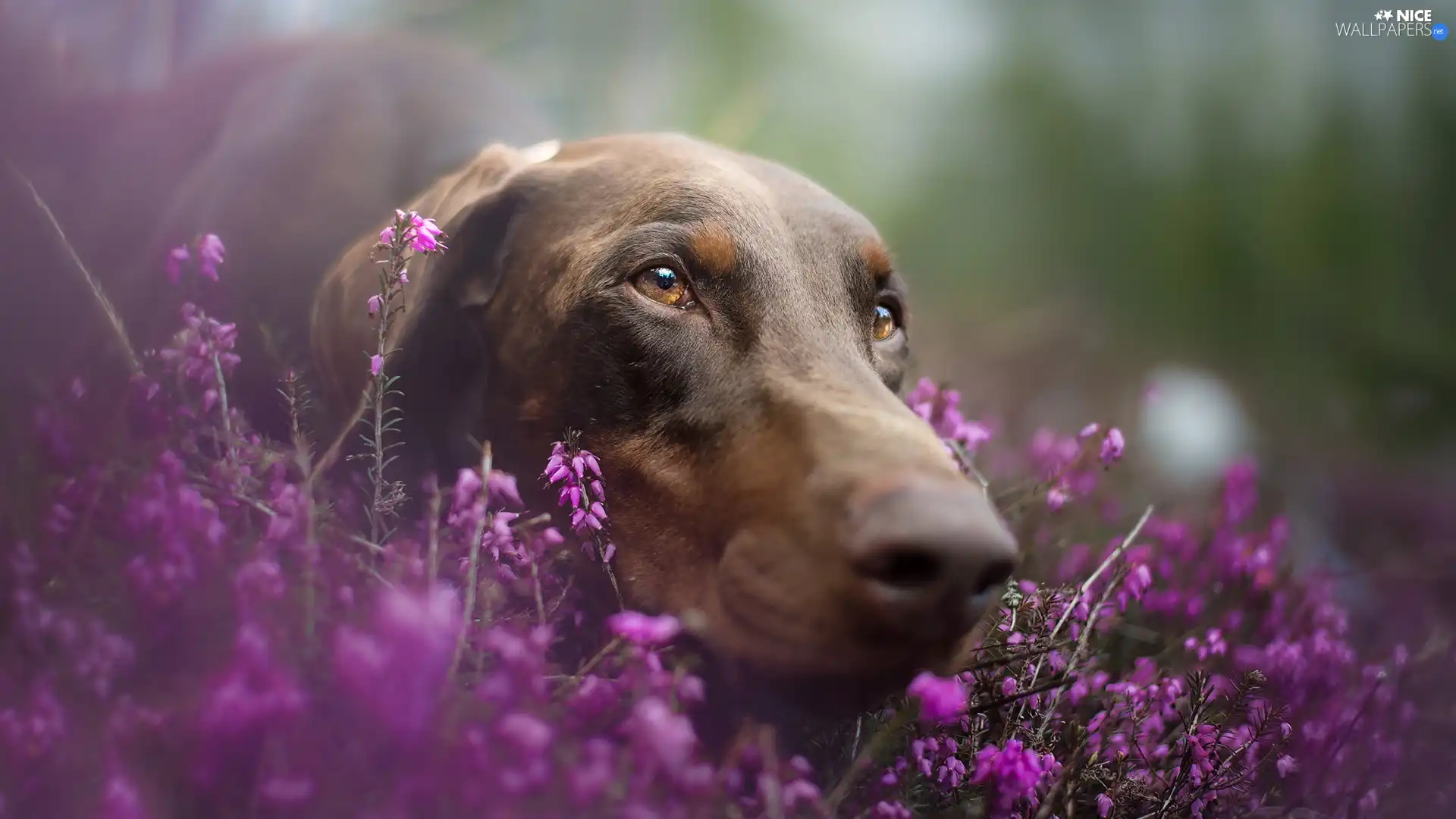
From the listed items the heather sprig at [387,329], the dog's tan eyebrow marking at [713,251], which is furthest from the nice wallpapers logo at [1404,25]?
the heather sprig at [387,329]

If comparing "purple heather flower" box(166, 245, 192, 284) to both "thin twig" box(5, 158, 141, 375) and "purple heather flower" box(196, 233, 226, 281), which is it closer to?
"purple heather flower" box(196, 233, 226, 281)

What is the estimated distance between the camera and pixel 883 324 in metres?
2.57

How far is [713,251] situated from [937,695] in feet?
3.54

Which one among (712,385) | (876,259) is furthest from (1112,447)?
(712,385)

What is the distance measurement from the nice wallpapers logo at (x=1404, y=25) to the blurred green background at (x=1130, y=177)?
65 mm

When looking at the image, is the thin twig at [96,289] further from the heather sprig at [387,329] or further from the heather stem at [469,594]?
the heather stem at [469,594]

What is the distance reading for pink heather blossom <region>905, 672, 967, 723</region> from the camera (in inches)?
61.5

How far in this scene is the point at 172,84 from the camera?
327cm

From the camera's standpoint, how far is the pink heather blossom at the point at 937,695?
1.56 m

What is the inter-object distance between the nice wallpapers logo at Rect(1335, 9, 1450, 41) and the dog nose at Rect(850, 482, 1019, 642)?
4.48 m

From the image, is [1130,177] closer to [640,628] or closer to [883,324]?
[883,324]

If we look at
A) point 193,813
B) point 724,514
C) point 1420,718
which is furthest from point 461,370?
point 1420,718

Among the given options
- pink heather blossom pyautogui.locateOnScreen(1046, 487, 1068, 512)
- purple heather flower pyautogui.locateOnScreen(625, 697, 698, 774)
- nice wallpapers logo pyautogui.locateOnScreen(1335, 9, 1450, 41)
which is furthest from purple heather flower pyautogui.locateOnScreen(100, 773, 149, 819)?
nice wallpapers logo pyautogui.locateOnScreen(1335, 9, 1450, 41)

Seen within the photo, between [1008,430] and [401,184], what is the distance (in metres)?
3.94
